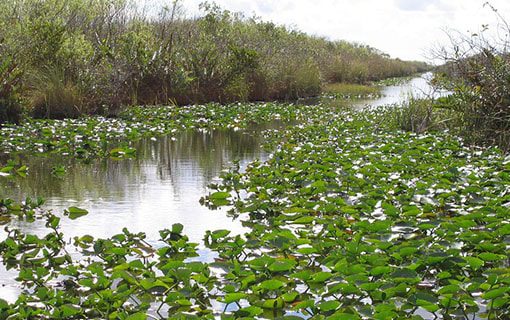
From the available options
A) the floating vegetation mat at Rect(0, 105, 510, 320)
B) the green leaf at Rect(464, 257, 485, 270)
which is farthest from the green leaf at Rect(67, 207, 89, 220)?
the green leaf at Rect(464, 257, 485, 270)

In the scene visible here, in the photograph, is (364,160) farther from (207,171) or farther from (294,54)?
(294,54)

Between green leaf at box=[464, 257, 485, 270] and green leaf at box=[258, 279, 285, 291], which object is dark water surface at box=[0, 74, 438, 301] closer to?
green leaf at box=[258, 279, 285, 291]

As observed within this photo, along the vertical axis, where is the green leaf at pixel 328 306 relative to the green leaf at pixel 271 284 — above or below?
below

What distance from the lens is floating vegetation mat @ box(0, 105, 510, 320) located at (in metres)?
3.35

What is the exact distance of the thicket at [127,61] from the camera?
1314cm

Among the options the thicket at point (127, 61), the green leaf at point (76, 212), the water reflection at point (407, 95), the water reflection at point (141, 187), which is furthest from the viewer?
the thicket at point (127, 61)

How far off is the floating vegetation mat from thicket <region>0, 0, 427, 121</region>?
24.6ft

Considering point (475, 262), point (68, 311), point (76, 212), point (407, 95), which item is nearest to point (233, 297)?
point (68, 311)

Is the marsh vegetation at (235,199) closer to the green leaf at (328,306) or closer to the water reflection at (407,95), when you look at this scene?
the green leaf at (328,306)

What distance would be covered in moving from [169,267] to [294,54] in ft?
70.7

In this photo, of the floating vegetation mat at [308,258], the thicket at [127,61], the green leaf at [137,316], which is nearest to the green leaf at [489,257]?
the floating vegetation mat at [308,258]

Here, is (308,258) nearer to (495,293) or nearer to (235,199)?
(495,293)

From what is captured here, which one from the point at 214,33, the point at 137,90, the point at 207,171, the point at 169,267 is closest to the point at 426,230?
the point at 169,267

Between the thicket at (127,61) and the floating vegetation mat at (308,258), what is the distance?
750cm
